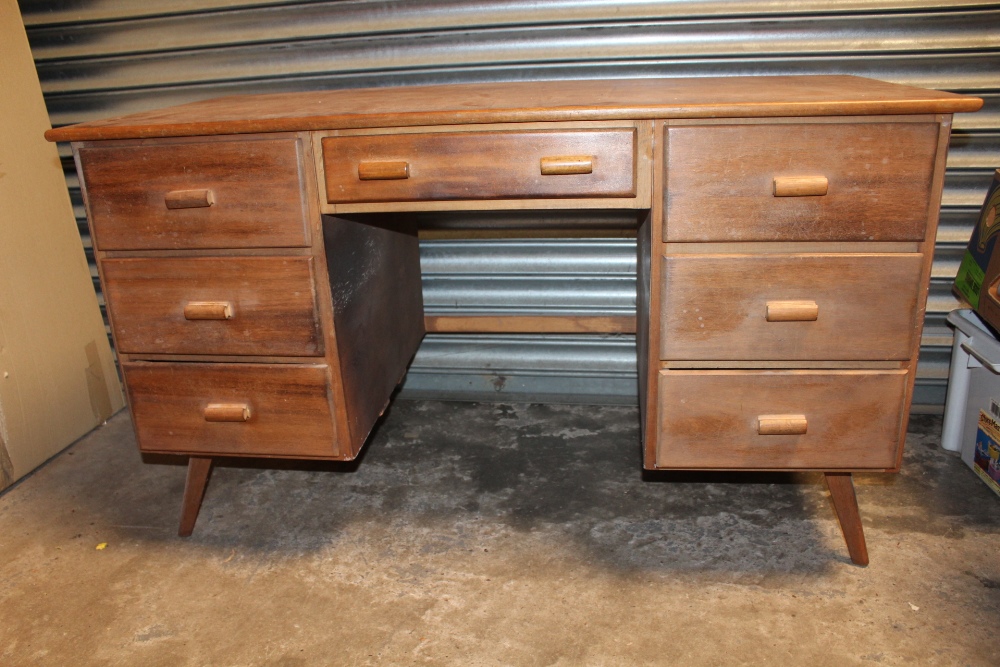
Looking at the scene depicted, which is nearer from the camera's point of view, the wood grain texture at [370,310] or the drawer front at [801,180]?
the drawer front at [801,180]

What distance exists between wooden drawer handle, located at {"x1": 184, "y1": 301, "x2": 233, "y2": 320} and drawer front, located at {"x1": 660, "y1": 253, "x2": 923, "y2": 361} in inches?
39.9

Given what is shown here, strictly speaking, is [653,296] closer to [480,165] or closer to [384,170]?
[480,165]

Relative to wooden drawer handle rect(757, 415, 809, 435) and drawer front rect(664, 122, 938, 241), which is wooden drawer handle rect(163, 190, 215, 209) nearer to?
drawer front rect(664, 122, 938, 241)

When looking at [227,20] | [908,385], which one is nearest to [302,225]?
[227,20]

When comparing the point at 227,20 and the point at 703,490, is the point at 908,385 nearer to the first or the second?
the point at 703,490

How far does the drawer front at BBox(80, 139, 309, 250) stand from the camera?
1.67 meters

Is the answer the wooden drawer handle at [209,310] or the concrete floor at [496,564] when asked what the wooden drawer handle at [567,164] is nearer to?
the wooden drawer handle at [209,310]

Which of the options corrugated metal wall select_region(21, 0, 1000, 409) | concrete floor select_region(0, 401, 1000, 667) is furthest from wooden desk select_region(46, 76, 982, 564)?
corrugated metal wall select_region(21, 0, 1000, 409)

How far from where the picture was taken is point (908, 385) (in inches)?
65.5

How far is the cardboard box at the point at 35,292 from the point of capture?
239 cm

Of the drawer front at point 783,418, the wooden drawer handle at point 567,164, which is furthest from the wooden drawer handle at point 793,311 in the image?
the wooden drawer handle at point 567,164

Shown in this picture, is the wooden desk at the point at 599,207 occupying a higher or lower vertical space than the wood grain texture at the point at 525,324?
higher

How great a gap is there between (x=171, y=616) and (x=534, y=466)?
108 cm

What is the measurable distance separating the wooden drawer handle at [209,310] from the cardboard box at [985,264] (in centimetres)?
200
